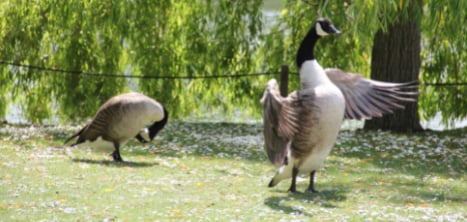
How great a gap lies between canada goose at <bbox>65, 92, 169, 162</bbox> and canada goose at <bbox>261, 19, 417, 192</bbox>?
2.67 metres

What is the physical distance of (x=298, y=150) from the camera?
28.9 feet

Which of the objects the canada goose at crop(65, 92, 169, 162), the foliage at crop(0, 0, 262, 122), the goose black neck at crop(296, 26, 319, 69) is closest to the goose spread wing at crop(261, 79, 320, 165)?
the goose black neck at crop(296, 26, 319, 69)

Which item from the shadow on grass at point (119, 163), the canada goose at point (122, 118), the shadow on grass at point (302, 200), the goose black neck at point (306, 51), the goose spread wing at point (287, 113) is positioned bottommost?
the shadow on grass at point (119, 163)

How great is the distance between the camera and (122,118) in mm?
11156

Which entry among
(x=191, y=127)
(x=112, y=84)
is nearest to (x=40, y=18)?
(x=112, y=84)

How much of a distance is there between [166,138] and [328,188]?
5.23 m

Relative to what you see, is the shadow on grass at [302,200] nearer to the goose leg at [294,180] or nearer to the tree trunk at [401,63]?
the goose leg at [294,180]

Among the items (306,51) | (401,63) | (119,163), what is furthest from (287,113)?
(401,63)

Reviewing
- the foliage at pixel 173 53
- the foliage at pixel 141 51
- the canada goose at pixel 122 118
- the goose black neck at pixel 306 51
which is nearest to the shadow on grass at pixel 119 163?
the canada goose at pixel 122 118

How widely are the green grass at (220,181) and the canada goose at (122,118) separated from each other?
1.19 feet

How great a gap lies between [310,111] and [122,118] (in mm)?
3416

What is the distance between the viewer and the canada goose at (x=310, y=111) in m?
8.61

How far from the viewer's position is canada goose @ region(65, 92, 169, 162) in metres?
11.1

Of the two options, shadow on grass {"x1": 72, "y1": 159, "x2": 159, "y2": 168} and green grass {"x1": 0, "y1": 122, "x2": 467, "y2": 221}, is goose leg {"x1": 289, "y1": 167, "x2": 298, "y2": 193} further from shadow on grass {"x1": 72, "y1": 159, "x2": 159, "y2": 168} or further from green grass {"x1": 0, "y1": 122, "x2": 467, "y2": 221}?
shadow on grass {"x1": 72, "y1": 159, "x2": 159, "y2": 168}
